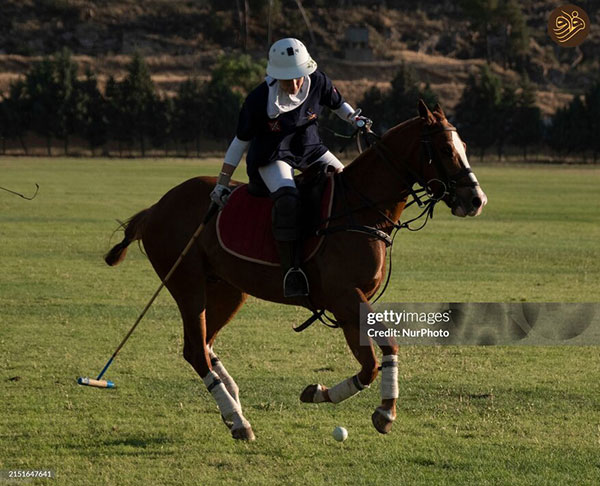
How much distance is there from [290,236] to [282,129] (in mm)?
970

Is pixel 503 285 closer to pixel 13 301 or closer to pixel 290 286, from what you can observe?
pixel 13 301

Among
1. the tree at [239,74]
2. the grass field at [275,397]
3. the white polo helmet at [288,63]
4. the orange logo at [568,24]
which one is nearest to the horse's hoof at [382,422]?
the grass field at [275,397]

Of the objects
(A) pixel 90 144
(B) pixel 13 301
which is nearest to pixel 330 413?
(B) pixel 13 301

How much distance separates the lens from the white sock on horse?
28.6 feet

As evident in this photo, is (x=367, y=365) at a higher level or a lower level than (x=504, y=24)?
higher

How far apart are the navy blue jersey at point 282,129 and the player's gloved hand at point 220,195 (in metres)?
0.28

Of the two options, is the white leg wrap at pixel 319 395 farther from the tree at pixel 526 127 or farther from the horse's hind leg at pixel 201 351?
the tree at pixel 526 127

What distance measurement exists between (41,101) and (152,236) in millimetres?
90785

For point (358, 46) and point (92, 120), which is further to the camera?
point (358, 46)

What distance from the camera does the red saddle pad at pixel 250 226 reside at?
355 inches

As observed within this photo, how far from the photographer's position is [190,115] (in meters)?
96.1

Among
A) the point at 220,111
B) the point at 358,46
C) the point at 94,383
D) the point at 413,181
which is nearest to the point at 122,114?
the point at 220,111

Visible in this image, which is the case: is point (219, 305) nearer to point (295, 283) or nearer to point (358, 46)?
point (295, 283)

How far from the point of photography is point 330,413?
9664 millimetres
